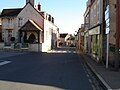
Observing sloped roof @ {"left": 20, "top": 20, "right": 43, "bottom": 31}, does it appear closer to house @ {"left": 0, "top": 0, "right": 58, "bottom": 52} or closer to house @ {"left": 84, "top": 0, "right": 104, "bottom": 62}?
house @ {"left": 0, "top": 0, "right": 58, "bottom": 52}

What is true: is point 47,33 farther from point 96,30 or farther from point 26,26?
point 96,30

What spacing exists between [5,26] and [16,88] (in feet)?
159

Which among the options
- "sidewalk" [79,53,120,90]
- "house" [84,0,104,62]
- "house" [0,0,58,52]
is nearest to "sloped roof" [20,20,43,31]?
"house" [0,0,58,52]

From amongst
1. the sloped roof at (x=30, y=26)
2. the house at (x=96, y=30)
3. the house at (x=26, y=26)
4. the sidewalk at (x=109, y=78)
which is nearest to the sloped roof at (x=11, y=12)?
the house at (x=26, y=26)

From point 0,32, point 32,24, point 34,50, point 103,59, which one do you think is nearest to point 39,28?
point 32,24

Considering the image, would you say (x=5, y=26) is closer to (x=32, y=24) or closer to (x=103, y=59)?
(x=32, y=24)

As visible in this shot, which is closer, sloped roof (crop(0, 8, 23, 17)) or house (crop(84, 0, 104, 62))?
house (crop(84, 0, 104, 62))

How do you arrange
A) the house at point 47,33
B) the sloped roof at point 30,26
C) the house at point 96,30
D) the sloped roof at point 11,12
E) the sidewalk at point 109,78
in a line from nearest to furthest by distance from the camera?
the sidewalk at point 109,78 → the house at point 96,30 → the sloped roof at point 30,26 → the house at point 47,33 → the sloped roof at point 11,12

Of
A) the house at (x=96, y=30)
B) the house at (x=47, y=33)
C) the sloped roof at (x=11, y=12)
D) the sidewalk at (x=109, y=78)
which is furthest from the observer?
the sloped roof at (x=11, y=12)

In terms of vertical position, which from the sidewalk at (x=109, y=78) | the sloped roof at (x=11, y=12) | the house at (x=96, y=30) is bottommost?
the sidewalk at (x=109, y=78)

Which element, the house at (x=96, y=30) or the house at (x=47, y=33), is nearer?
the house at (x=96, y=30)

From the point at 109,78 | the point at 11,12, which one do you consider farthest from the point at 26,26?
the point at 109,78

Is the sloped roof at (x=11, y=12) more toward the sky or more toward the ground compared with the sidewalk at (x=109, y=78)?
more toward the sky

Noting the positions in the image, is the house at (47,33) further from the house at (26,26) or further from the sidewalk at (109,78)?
the sidewalk at (109,78)
